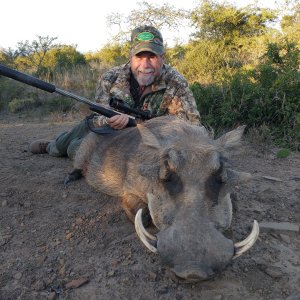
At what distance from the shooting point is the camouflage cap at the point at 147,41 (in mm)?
3918

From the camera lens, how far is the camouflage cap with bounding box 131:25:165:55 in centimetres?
392

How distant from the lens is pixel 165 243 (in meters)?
1.97

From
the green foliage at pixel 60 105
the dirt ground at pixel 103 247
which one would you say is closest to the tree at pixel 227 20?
the green foliage at pixel 60 105

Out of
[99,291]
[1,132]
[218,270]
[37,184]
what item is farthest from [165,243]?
[1,132]

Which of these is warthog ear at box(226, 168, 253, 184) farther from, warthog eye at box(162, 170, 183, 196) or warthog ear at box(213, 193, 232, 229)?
warthog eye at box(162, 170, 183, 196)

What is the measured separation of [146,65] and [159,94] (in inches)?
14.8

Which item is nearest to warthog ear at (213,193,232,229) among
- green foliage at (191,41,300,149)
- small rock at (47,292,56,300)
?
small rock at (47,292,56,300)

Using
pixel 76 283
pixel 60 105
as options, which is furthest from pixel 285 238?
pixel 60 105

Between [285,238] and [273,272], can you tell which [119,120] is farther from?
[273,272]

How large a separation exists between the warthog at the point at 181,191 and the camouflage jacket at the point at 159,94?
66 cm

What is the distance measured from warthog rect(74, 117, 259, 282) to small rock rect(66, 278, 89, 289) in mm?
454

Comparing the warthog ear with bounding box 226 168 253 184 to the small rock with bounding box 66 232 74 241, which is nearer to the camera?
the warthog ear with bounding box 226 168 253 184

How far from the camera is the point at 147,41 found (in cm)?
394

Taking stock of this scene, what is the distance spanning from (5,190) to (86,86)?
718 cm
